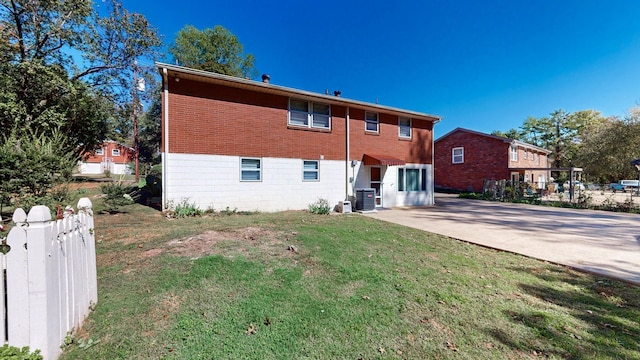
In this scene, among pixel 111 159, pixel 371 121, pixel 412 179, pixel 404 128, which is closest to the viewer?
pixel 371 121

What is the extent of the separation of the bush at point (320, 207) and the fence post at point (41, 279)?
10.2m

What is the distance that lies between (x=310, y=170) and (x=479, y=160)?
2129cm

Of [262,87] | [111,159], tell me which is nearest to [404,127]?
[262,87]

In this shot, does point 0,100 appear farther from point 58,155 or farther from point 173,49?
point 173,49

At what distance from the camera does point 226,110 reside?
36.7 ft

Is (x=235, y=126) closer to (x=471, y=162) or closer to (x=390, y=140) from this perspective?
(x=390, y=140)

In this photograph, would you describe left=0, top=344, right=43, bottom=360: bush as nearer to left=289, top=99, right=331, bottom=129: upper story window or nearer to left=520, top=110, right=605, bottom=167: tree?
left=289, top=99, right=331, bottom=129: upper story window

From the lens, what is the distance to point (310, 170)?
1334 cm

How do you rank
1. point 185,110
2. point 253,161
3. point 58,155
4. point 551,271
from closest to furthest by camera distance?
point 551,271 < point 58,155 < point 185,110 < point 253,161

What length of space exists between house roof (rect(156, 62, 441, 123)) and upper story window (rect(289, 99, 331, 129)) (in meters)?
0.38

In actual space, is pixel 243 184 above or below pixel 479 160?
below

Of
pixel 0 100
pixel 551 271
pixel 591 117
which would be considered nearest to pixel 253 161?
pixel 551 271

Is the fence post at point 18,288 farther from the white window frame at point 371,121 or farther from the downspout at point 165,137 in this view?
the white window frame at point 371,121

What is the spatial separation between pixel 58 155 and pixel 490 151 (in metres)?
30.5
